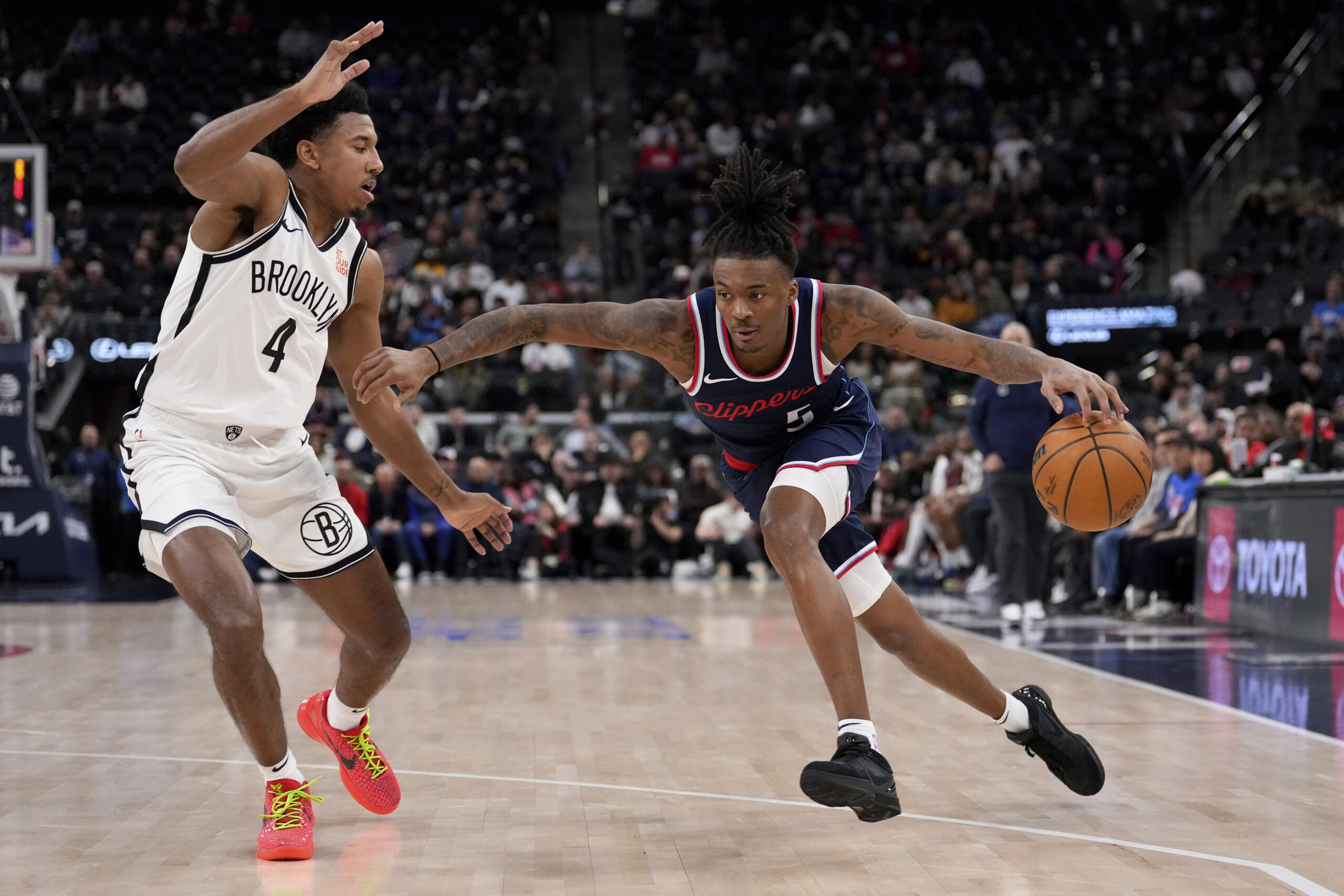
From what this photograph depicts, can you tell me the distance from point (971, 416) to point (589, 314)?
19.8 feet

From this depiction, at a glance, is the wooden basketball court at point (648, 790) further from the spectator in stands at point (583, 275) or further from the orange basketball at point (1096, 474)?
the spectator in stands at point (583, 275)

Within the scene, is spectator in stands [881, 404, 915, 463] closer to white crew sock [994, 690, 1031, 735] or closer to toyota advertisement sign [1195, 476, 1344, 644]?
toyota advertisement sign [1195, 476, 1344, 644]

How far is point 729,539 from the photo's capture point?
15.1 meters

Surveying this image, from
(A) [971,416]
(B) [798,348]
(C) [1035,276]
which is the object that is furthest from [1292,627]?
(C) [1035,276]

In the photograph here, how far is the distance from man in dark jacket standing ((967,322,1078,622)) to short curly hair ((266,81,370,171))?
589 cm

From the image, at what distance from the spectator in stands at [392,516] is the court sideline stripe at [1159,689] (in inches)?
271

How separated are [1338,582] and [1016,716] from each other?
455 cm

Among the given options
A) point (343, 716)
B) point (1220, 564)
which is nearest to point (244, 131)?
point (343, 716)

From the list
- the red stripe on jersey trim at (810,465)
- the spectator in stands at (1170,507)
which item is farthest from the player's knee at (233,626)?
the spectator in stands at (1170,507)

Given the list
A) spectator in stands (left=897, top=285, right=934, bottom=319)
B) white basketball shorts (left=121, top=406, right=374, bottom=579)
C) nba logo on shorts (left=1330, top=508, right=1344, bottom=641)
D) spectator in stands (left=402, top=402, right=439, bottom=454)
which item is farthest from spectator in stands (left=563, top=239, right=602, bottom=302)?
white basketball shorts (left=121, top=406, right=374, bottom=579)

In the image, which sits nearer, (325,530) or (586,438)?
(325,530)

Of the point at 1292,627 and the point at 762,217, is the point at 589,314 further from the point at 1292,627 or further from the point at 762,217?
the point at 1292,627

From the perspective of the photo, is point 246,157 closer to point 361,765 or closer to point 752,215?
point 752,215

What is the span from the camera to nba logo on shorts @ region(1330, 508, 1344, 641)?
25.2 ft
